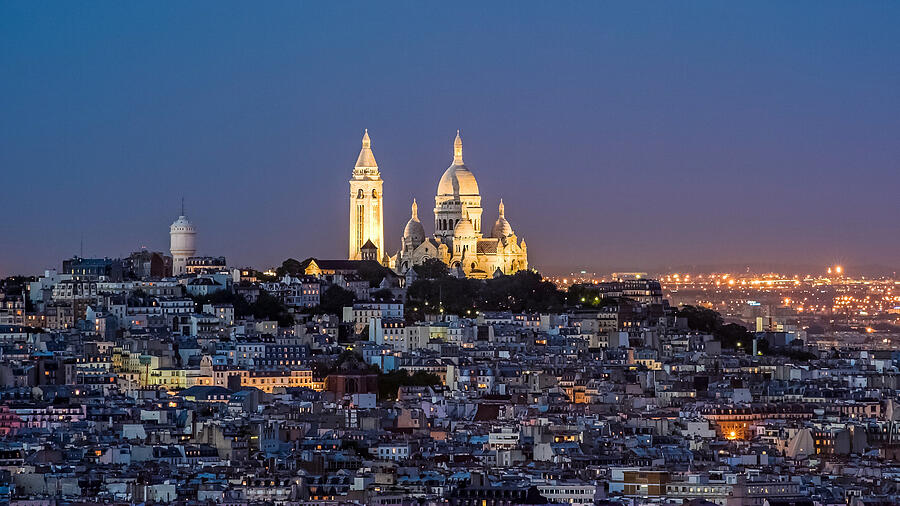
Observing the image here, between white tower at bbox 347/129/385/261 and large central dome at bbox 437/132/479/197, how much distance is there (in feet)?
13.3

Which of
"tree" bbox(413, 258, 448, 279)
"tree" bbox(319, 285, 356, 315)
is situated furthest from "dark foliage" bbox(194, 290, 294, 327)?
"tree" bbox(413, 258, 448, 279)

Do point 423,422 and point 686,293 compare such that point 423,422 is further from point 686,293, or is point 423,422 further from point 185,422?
point 686,293

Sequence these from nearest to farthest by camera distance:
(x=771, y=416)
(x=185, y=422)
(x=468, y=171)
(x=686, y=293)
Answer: (x=185, y=422) < (x=771, y=416) < (x=468, y=171) < (x=686, y=293)

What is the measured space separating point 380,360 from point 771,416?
51.7 ft

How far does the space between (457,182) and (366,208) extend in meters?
5.94

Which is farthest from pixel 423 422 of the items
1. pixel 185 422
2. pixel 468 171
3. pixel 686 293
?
pixel 686 293

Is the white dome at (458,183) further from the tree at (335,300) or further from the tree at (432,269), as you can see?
the tree at (335,300)

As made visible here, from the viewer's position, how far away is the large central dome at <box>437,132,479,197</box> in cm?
12838

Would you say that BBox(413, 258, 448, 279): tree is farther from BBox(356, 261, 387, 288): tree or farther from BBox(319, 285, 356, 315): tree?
BBox(319, 285, 356, 315): tree

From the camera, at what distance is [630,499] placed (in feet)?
205

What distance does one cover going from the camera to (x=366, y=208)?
125 metres

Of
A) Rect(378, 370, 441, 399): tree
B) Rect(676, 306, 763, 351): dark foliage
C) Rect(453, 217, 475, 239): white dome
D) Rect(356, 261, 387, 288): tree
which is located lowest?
Rect(378, 370, 441, 399): tree

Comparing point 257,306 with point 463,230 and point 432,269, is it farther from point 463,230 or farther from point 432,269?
point 463,230

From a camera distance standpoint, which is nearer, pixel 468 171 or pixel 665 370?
pixel 665 370
